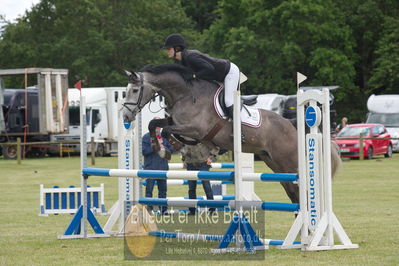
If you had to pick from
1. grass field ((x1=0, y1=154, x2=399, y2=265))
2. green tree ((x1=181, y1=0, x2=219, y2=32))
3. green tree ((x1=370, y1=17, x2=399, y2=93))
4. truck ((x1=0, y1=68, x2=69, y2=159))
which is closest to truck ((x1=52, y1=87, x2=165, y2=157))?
truck ((x1=0, y1=68, x2=69, y2=159))

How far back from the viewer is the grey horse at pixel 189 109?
8695 mm

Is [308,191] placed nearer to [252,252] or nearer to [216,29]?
[252,252]

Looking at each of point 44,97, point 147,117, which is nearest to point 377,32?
point 147,117

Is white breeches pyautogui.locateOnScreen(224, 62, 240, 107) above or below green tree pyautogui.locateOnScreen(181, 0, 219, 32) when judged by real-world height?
below

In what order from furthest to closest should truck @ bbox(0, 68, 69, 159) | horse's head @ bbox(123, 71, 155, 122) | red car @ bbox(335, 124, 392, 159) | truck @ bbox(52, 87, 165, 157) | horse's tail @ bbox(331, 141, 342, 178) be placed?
1. truck @ bbox(52, 87, 165, 157)
2. truck @ bbox(0, 68, 69, 159)
3. red car @ bbox(335, 124, 392, 159)
4. horse's tail @ bbox(331, 141, 342, 178)
5. horse's head @ bbox(123, 71, 155, 122)

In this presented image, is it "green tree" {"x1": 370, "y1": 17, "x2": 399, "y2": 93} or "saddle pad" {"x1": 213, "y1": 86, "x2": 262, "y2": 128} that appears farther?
"green tree" {"x1": 370, "y1": 17, "x2": 399, "y2": 93}

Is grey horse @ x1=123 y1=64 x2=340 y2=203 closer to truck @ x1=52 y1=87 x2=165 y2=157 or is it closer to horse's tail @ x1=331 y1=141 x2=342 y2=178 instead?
horse's tail @ x1=331 y1=141 x2=342 y2=178

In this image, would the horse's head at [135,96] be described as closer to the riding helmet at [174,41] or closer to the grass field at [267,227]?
the riding helmet at [174,41]

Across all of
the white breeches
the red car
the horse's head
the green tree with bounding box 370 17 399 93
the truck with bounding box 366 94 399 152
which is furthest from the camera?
the green tree with bounding box 370 17 399 93

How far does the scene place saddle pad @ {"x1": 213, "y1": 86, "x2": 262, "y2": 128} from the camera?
351 inches

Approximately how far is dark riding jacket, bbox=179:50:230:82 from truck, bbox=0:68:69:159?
Result: 67.4ft

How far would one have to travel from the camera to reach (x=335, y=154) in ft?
28.8

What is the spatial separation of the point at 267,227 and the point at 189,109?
2.48 metres

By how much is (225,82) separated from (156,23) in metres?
42.3
